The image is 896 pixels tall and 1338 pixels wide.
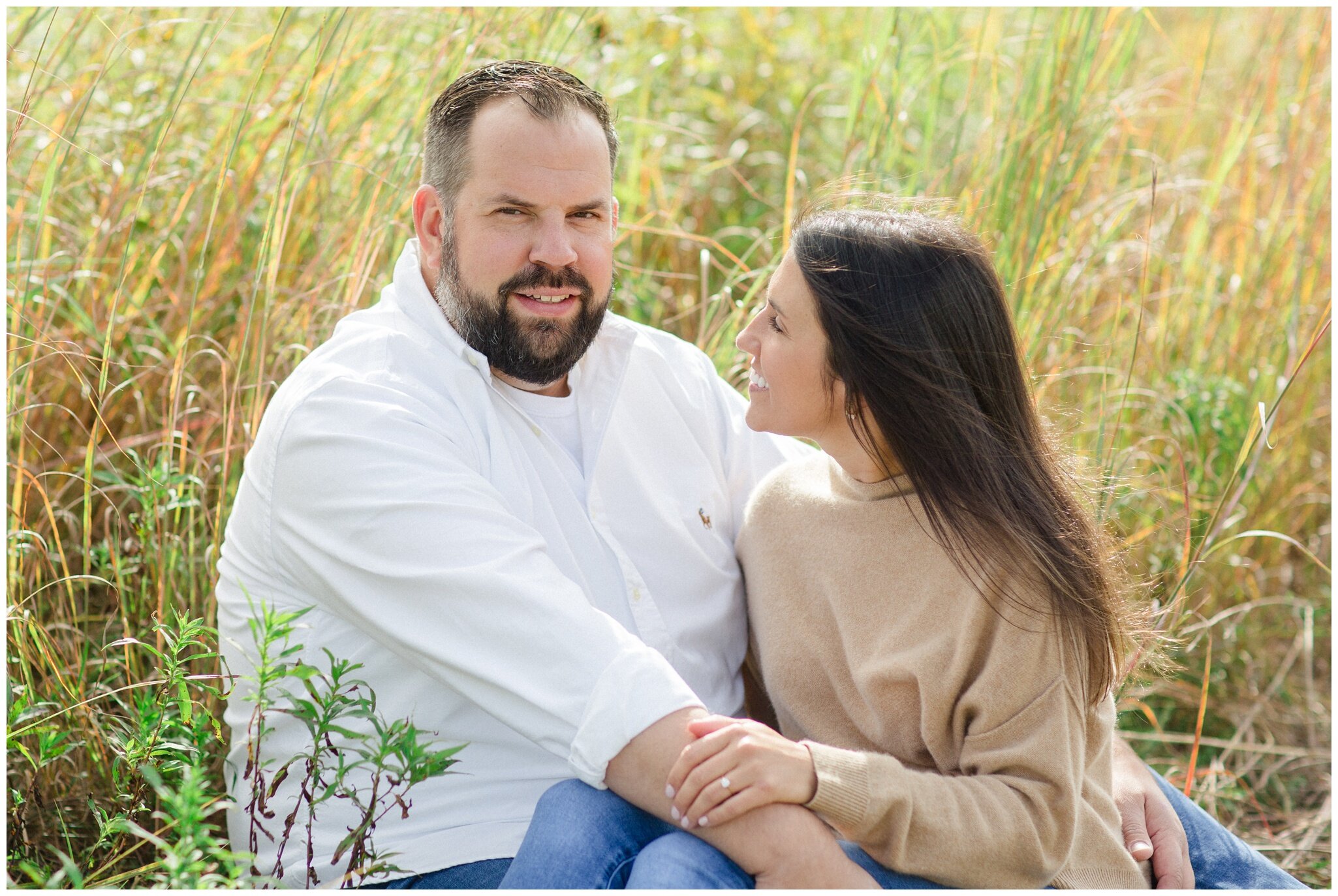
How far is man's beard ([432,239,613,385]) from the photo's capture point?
8.08ft

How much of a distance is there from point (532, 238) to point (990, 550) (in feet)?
3.58

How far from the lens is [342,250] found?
3033 mm

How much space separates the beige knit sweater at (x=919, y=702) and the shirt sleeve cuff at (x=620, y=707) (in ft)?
0.81

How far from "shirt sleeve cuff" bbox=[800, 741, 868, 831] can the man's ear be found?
1325 mm

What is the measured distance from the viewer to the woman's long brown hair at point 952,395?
2096 millimetres

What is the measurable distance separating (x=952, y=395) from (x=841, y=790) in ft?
2.33

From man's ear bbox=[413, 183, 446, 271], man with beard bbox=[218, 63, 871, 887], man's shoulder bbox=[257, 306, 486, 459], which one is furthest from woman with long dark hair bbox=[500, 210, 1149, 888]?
man's ear bbox=[413, 183, 446, 271]

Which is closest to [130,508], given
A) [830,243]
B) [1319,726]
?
[830,243]

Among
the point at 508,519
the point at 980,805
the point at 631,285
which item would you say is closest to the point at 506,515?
the point at 508,519

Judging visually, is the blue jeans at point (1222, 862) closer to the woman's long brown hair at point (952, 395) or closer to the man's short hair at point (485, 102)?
the woman's long brown hair at point (952, 395)

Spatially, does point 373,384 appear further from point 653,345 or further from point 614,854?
point 614,854

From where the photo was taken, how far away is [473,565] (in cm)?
198

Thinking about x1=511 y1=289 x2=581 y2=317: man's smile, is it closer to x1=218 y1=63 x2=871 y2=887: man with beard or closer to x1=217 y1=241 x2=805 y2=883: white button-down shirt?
x1=218 y1=63 x2=871 y2=887: man with beard

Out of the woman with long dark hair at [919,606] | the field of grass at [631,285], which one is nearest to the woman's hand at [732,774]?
the woman with long dark hair at [919,606]
